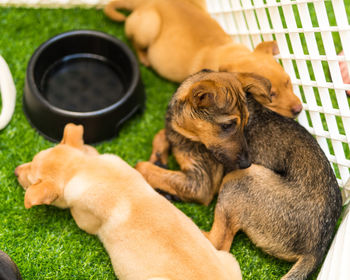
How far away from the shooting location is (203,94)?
3666 millimetres

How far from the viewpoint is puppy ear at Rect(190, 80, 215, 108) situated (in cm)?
361

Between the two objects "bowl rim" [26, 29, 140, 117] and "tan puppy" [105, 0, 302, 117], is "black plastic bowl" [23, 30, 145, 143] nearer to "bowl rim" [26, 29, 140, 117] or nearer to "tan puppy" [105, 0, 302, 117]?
"bowl rim" [26, 29, 140, 117]

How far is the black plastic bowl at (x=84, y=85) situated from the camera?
443cm

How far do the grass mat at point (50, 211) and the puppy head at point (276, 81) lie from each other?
1.22 meters

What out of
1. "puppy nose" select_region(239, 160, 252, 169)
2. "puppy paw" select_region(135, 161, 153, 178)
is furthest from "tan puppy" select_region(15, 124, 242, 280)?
"puppy nose" select_region(239, 160, 252, 169)

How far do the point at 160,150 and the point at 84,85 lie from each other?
124 centimetres

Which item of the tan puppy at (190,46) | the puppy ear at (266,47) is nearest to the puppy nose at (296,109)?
the tan puppy at (190,46)

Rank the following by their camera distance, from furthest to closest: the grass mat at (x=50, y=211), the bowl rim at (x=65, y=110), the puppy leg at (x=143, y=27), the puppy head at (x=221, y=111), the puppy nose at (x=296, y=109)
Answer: the puppy leg at (x=143, y=27) < the bowl rim at (x=65, y=110) < the puppy nose at (x=296, y=109) < the grass mat at (x=50, y=211) < the puppy head at (x=221, y=111)

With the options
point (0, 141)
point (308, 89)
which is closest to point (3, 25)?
point (0, 141)

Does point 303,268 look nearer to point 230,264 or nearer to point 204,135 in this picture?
point 230,264

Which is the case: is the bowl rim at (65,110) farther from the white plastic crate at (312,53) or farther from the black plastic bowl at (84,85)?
the white plastic crate at (312,53)

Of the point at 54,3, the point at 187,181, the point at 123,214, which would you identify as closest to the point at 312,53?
the point at 187,181

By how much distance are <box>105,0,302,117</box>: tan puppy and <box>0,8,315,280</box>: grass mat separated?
40 cm

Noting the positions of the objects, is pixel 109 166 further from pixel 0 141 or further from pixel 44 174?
pixel 0 141
